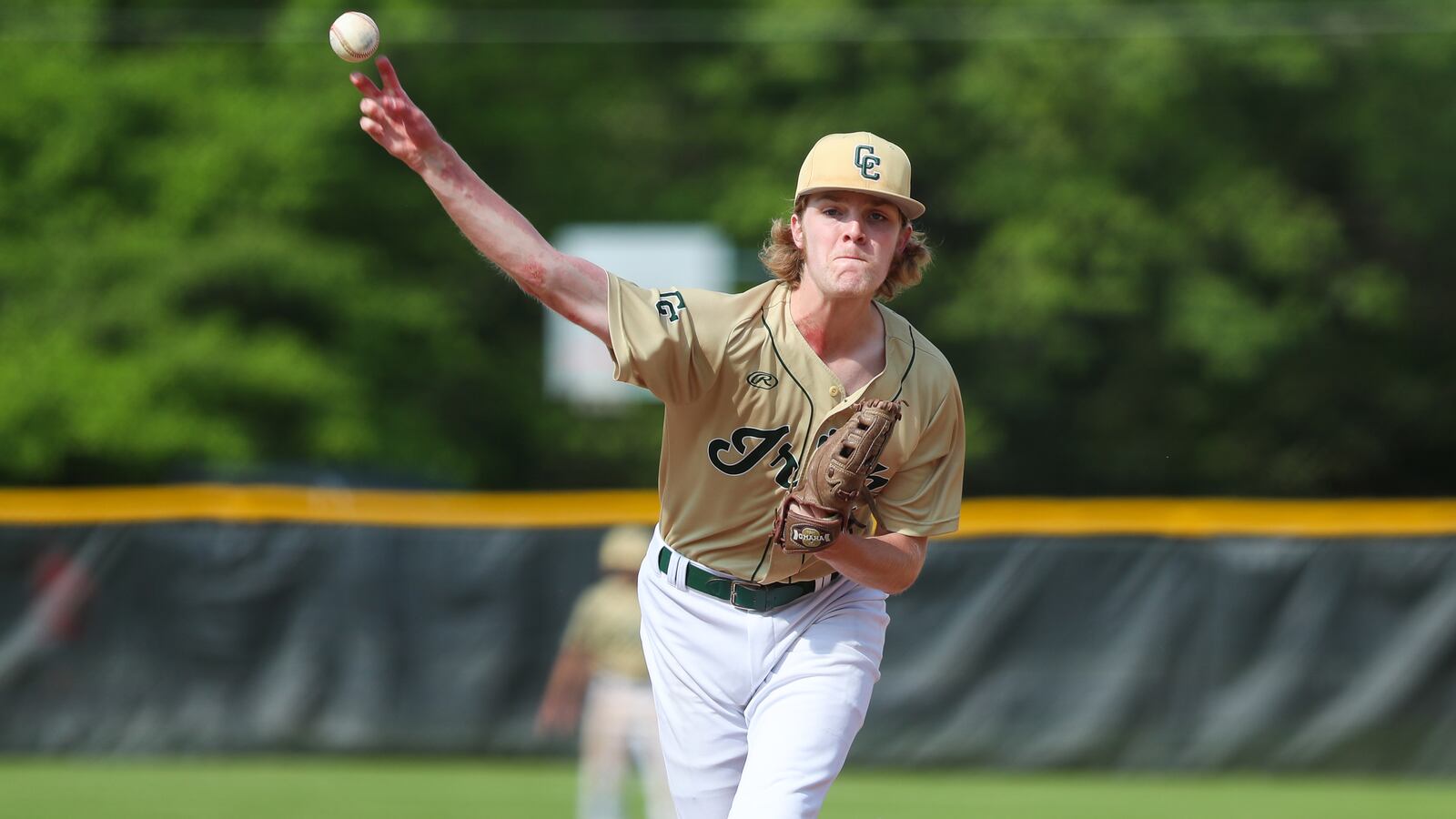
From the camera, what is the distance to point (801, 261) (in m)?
4.66

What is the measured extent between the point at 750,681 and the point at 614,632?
4.70m

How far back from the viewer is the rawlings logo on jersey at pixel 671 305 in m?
4.27

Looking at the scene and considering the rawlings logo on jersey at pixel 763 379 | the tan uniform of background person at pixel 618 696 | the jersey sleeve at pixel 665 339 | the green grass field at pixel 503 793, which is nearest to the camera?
the jersey sleeve at pixel 665 339

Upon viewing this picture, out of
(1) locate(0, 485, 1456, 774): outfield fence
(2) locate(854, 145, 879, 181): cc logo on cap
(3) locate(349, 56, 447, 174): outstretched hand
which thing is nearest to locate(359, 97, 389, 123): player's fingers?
(3) locate(349, 56, 447, 174): outstretched hand

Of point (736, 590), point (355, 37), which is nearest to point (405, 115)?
point (355, 37)

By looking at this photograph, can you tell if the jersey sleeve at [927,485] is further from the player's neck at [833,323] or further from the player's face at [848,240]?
the player's face at [848,240]

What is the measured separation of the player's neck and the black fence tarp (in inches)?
288

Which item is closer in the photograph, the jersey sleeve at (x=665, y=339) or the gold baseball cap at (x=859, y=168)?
the jersey sleeve at (x=665, y=339)

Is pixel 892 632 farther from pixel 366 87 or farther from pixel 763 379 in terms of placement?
pixel 366 87

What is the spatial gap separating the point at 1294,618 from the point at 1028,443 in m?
13.6

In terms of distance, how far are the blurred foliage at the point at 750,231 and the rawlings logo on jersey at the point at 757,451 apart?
17991 millimetres

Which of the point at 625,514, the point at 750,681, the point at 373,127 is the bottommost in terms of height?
the point at 625,514

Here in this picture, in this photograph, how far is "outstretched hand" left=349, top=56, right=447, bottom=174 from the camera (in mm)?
4102

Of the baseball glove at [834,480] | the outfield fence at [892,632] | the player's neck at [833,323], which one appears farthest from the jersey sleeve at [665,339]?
the outfield fence at [892,632]
